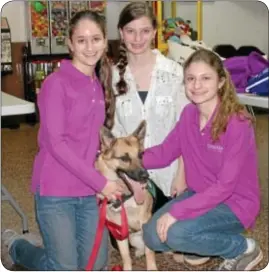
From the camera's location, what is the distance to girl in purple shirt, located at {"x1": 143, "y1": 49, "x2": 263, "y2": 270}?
1.56 metres

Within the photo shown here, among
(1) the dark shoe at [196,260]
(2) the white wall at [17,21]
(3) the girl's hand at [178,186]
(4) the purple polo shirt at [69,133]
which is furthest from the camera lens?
(2) the white wall at [17,21]

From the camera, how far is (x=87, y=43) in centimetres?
154

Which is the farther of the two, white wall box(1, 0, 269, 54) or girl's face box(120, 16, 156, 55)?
white wall box(1, 0, 269, 54)

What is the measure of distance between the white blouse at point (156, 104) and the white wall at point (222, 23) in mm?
2621

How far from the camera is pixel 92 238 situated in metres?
1.66

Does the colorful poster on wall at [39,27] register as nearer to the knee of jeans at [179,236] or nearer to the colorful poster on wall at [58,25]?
the colorful poster on wall at [58,25]

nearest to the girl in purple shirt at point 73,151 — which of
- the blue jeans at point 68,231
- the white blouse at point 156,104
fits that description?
the blue jeans at point 68,231

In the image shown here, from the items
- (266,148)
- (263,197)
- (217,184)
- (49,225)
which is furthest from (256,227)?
(266,148)

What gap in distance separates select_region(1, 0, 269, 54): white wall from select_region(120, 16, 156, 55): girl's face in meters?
2.67

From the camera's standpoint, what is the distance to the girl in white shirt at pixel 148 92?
72.8 inches

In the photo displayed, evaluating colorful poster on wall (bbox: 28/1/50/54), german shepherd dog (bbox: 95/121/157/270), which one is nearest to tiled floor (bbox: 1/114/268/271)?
german shepherd dog (bbox: 95/121/157/270)

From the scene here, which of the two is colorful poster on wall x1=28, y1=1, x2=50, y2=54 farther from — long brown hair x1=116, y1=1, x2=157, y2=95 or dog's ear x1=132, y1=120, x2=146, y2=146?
dog's ear x1=132, y1=120, x2=146, y2=146

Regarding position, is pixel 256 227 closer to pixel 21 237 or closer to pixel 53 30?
pixel 21 237

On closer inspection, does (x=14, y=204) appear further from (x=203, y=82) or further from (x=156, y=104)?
(x=203, y=82)
